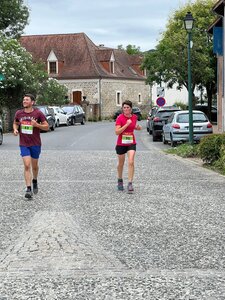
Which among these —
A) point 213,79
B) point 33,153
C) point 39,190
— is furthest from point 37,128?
point 213,79

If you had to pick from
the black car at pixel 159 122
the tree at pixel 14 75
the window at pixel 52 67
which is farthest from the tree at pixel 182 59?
the window at pixel 52 67

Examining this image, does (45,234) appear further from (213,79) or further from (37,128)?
(213,79)

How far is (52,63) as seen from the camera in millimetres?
70750

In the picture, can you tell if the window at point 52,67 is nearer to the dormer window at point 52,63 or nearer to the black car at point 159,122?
the dormer window at point 52,63

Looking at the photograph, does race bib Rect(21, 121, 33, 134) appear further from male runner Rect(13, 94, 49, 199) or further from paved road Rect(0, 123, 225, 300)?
paved road Rect(0, 123, 225, 300)

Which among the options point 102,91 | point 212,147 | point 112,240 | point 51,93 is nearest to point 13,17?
point 51,93

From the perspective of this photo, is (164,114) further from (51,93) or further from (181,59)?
(51,93)

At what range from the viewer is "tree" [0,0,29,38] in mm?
57875

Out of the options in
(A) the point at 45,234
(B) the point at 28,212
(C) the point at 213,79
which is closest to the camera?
(A) the point at 45,234

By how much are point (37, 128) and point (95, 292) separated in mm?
6131

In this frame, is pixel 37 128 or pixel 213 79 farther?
pixel 213 79

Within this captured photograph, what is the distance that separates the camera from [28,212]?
9.24 meters

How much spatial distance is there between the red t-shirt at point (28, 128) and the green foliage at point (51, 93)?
42.9 meters

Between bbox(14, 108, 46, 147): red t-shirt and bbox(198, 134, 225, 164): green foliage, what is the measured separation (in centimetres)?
628
